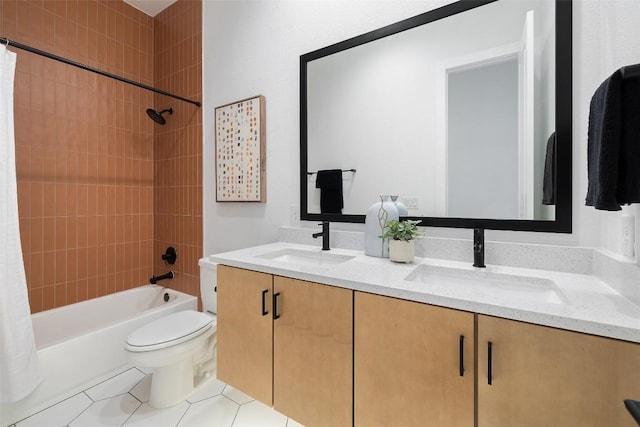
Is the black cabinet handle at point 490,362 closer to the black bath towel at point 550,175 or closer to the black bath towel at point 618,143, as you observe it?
the black bath towel at point 618,143

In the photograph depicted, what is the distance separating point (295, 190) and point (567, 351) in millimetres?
1340

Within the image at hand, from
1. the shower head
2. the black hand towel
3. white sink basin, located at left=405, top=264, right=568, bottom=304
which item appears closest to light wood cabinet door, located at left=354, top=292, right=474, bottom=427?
white sink basin, located at left=405, top=264, right=568, bottom=304

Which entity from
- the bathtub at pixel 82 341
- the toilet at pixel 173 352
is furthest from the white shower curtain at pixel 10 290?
the toilet at pixel 173 352

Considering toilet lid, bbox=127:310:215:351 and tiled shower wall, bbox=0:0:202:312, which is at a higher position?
tiled shower wall, bbox=0:0:202:312

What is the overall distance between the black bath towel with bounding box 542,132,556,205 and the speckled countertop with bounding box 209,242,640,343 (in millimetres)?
273

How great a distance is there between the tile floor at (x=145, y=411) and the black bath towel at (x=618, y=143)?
1535mm

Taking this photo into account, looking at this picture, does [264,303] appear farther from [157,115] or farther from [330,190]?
[157,115]

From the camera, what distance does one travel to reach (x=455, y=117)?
3.86ft

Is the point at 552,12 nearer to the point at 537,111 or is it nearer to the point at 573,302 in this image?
the point at 537,111

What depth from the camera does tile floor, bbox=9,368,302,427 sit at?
4.38 ft

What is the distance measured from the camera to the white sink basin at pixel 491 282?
871mm

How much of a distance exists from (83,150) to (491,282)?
276 cm

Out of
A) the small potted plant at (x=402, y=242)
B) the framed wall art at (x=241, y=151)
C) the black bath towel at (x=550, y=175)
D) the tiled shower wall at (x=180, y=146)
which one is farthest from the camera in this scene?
the tiled shower wall at (x=180, y=146)

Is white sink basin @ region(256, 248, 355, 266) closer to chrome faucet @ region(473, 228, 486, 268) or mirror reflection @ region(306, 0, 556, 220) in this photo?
mirror reflection @ region(306, 0, 556, 220)
